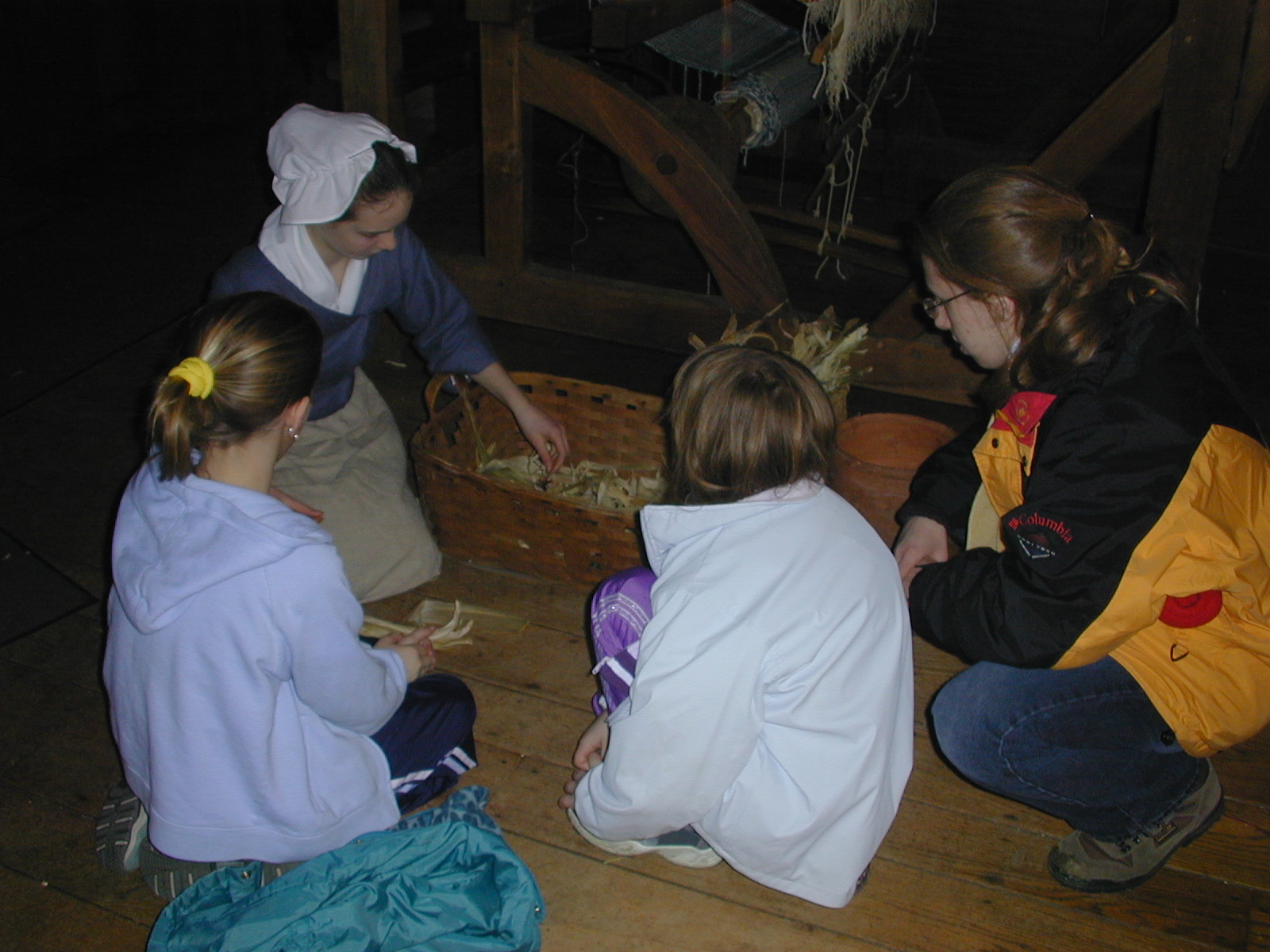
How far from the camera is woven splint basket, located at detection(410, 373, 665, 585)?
2.13 m

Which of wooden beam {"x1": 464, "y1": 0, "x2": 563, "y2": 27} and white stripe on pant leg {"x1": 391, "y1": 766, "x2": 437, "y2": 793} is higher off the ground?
wooden beam {"x1": 464, "y1": 0, "x2": 563, "y2": 27}

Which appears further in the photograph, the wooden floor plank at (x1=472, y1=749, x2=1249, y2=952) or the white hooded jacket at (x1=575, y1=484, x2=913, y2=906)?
the wooden floor plank at (x1=472, y1=749, x2=1249, y2=952)

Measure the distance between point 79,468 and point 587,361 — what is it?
148 cm

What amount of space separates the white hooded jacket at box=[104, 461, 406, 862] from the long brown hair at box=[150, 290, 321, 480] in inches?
2.5

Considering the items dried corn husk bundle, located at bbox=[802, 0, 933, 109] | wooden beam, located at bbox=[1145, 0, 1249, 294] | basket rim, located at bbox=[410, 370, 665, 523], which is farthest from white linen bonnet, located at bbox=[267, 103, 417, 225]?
wooden beam, located at bbox=[1145, 0, 1249, 294]

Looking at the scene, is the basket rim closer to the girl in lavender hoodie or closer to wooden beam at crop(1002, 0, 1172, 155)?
the girl in lavender hoodie

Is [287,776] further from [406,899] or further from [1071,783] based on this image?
[1071,783]

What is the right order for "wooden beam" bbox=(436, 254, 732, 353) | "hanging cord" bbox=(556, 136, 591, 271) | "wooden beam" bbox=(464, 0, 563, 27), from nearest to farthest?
"wooden beam" bbox=(464, 0, 563, 27), "wooden beam" bbox=(436, 254, 732, 353), "hanging cord" bbox=(556, 136, 591, 271)

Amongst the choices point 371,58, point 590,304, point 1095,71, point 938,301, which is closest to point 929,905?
point 938,301

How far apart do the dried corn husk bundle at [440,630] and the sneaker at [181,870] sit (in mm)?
618

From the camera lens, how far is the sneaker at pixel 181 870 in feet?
4.87

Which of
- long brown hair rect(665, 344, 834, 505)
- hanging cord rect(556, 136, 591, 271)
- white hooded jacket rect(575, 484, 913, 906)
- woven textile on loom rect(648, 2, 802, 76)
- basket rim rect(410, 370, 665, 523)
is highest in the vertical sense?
long brown hair rect(665, 344, 834, 505)

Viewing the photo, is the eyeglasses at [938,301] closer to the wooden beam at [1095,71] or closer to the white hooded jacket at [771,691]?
the white hooded jacket at [771,691]

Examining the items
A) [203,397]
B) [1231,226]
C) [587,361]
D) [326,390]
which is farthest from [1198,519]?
[1231,226]
